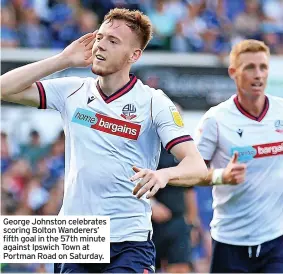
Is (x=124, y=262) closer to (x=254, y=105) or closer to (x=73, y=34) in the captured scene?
(x=254, y=105)

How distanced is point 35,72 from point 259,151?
232 cm

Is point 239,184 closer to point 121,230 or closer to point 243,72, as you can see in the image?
point 243,72

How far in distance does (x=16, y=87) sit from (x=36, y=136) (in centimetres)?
839

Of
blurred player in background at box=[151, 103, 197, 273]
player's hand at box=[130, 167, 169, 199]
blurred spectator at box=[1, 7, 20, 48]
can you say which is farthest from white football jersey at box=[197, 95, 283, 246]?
blurred spectator at box=[1, 7, 20, 48]

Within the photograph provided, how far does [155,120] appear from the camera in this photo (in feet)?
22.2

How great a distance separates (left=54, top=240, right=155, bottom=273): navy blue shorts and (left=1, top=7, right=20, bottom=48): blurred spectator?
362 inches

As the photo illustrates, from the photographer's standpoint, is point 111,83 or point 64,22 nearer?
point 111,83

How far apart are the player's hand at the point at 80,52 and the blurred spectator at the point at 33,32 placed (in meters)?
8.84

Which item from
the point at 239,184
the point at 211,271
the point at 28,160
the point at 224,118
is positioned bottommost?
the point at 211,271

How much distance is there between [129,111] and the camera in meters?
6.86

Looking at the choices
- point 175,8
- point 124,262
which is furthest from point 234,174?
point 175,8

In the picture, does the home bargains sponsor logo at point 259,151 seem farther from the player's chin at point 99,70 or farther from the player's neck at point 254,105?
the player's chin at point 99,70

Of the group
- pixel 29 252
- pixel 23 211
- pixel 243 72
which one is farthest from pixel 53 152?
pixel 29 252

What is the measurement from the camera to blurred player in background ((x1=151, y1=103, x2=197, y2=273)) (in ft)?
32.3
